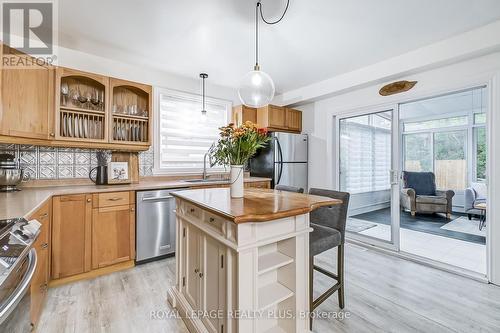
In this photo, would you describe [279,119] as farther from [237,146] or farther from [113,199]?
[113,199]

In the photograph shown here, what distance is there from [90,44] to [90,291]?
268 cm

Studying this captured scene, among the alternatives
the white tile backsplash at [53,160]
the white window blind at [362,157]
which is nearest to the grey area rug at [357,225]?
the white window blind at [362,157]

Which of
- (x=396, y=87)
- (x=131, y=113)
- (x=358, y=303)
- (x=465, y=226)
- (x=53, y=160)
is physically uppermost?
(x=396, y=87)

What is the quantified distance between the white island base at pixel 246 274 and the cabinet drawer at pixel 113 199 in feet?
4.11

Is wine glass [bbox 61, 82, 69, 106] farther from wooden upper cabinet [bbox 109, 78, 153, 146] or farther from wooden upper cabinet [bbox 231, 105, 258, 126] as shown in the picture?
wooden upper cabinet [bbox 231, 105, 258, 126]

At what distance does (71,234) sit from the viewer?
231 centimetres

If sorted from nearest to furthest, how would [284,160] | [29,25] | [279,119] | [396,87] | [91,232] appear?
[29,25] < [91,232] < [396,87] < [284,160] < [279,119]

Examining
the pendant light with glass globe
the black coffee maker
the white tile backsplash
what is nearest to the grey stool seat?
the pendant light with glass globe

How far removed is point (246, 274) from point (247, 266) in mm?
42

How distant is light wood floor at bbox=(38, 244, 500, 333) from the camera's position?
5.69ft

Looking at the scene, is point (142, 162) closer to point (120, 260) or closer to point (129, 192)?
point (129, 192)

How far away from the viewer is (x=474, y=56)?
96.0 inches

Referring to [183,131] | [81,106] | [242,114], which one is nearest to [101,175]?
[81,106]

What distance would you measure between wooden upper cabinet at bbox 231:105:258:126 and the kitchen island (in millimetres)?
2604
